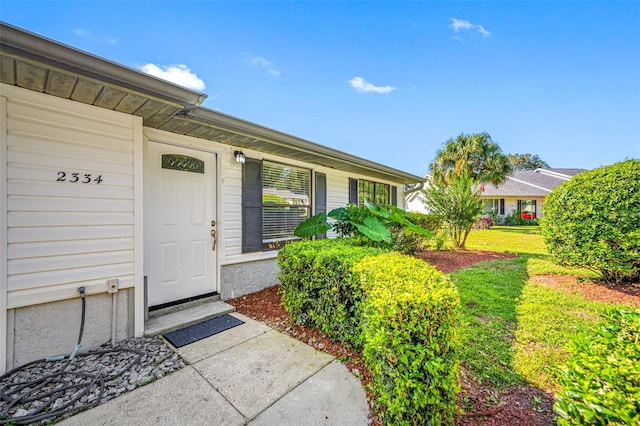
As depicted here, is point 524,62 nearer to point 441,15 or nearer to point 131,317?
point 441,15

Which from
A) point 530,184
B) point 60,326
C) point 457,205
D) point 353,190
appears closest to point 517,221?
point 530,184

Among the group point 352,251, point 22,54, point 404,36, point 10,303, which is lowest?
point 10,303

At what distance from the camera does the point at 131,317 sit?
295 cm

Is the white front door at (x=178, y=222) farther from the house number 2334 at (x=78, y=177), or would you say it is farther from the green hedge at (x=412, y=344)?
the green hedge at (x=412, y=344)

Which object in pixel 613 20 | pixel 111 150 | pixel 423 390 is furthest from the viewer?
pixel 613 20

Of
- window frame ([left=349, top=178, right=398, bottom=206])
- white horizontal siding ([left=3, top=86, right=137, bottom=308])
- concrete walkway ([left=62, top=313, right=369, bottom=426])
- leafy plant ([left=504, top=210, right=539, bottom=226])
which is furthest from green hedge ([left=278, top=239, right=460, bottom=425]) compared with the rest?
leafy plant ([left=504, top=210, right=539, bottom=226])

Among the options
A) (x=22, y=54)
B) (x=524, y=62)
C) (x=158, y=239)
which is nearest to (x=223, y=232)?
(x=158, y=239)

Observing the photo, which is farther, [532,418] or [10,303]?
[10,303]

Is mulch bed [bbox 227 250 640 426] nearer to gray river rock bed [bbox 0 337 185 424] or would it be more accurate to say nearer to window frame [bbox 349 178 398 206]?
gray river rock bed [bbox 0 337 185 424]

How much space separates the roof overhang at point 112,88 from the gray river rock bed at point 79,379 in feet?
8.43

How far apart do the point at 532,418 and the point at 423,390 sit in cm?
96

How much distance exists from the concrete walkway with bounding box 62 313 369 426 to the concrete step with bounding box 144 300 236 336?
556 mm

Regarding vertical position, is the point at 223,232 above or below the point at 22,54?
below

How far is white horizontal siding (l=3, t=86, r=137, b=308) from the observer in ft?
7.67
